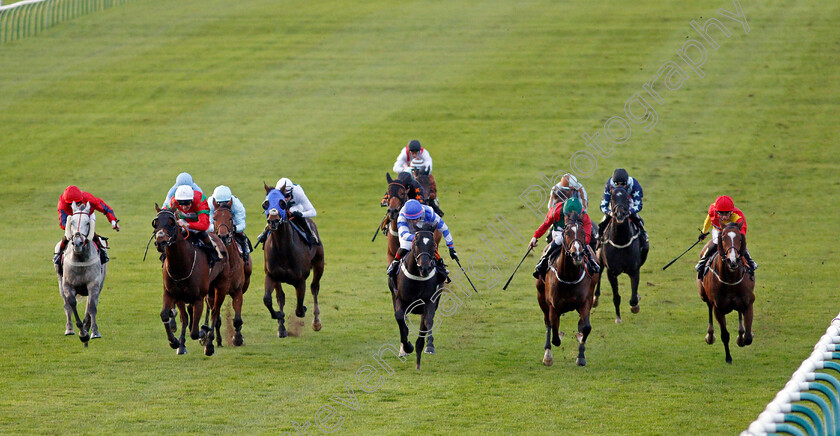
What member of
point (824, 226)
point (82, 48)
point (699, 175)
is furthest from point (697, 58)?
point (82, 48)

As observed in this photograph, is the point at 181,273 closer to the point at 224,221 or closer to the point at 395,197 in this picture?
the point at 224,221

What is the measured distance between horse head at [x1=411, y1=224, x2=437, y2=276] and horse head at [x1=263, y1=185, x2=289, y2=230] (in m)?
2.30

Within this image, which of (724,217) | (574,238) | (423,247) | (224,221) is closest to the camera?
(423,247)

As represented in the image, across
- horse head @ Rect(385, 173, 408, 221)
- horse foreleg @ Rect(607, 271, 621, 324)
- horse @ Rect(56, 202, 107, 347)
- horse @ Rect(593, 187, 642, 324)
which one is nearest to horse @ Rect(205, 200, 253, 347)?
horse @ Rect(56, 202, 107, 347)

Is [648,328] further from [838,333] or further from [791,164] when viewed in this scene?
[791,164]

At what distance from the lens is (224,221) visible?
1305 centimetres

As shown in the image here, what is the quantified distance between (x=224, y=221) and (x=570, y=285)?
4.55 m

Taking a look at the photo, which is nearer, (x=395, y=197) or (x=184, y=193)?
(x=184, y=193)

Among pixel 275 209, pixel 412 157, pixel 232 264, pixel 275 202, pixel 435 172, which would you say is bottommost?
pixel 232 264

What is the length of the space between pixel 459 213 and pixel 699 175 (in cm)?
669

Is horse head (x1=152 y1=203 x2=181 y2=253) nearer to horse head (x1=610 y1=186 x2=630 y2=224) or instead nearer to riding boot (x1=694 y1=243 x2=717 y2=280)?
horse head (x1=610 y1=186 x2=630 y2=224)

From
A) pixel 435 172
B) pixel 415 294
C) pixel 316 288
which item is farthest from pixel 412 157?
pixel 435 172

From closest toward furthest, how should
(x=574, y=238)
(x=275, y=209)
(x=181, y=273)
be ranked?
1. (x=574, y=238)
2. (x=181, y=273)
3. (x=275, y=209)

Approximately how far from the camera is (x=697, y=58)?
111 feet
